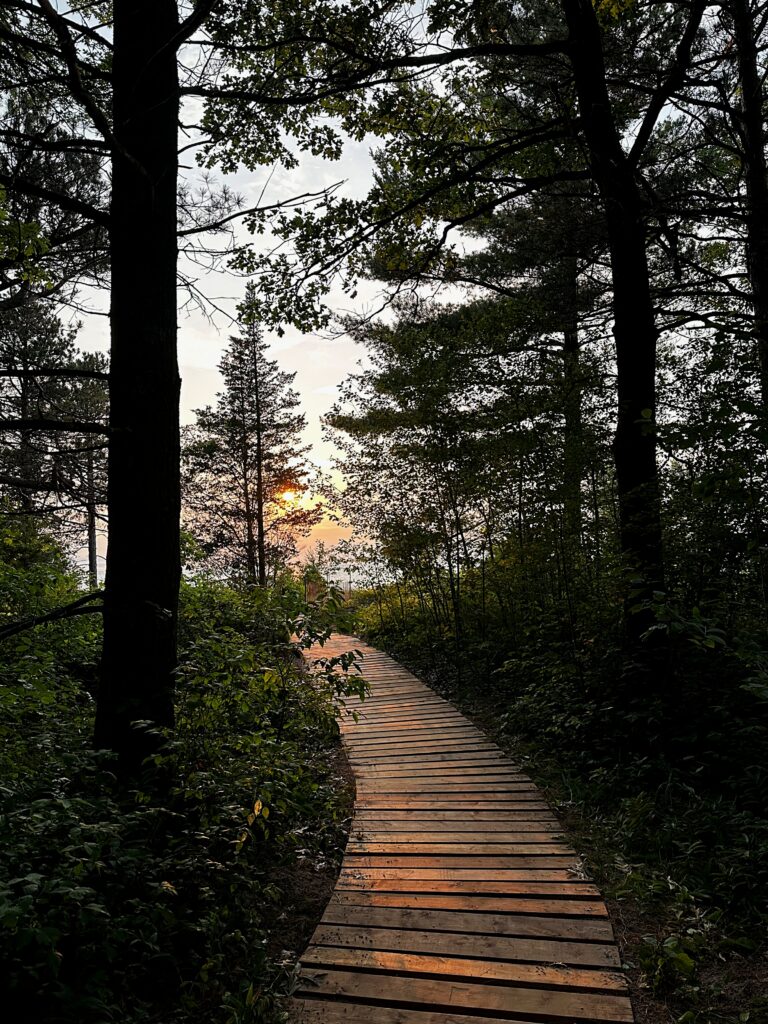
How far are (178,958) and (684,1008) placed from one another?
196 cm

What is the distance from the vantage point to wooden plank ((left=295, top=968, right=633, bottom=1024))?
2193 millimetres

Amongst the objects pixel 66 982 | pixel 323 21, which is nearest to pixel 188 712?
pixel 66 982

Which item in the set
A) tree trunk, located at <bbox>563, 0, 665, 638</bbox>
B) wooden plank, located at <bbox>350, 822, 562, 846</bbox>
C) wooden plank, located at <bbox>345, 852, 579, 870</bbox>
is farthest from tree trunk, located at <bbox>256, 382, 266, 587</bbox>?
wooden plank, located at <bbox>345, 852, 579, 870</bbox>

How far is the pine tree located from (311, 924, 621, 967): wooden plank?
684 inches

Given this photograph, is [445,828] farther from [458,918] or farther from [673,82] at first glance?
[673,82]

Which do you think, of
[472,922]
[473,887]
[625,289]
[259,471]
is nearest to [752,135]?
[625,289]

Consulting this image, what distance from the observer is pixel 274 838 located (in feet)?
12.1

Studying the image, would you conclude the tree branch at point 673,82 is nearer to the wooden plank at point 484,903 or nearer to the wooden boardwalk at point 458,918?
the wooden boardwalk at point 458,918

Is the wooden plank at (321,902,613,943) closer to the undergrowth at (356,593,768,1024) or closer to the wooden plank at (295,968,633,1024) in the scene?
the undergrowth at (356,593,768,1024)

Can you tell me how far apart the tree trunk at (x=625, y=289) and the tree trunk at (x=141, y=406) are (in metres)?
3.35

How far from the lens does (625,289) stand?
5156mm

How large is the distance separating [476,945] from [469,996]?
333 millimetres

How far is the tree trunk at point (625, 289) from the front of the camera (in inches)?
191

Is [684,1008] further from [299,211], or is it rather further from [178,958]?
[299,211]
